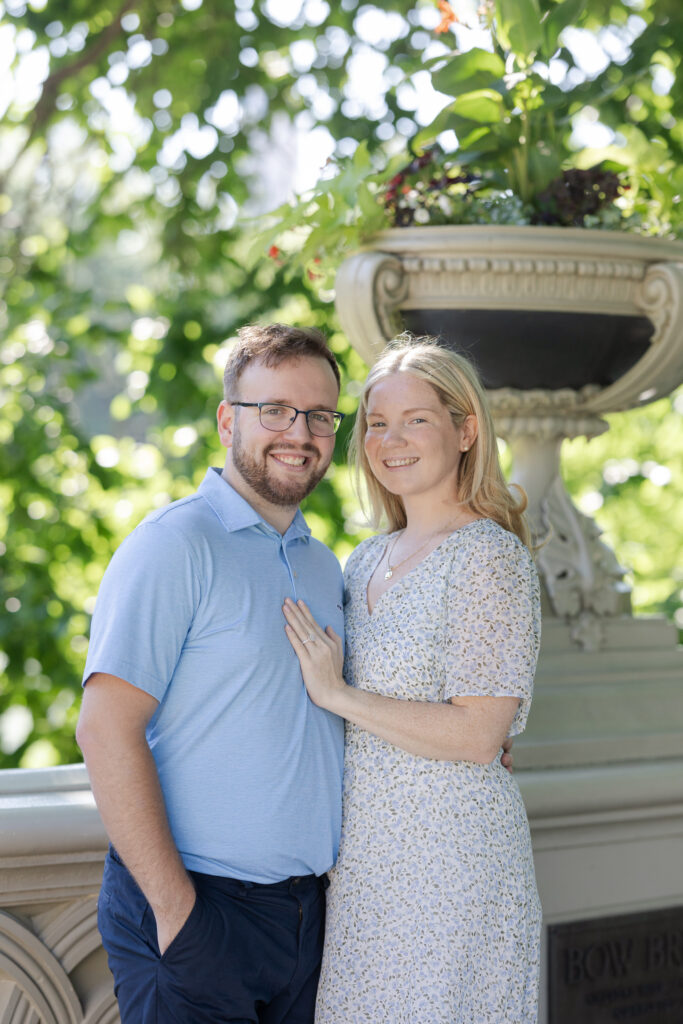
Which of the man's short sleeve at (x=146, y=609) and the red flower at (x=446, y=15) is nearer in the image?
the man's short sleeve at (x=146, y=609)

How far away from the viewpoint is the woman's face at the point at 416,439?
200 cm

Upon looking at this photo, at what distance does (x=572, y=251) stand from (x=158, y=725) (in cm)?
151

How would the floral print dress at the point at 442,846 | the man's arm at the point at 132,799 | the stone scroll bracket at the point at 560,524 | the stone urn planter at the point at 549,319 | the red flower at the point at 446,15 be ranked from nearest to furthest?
the man's arm at the point at 132,799
the floral print dress at the point at 442,846
the red flower at the point at 446,15
the stone urn planter at the point at 549,319
the stone scroll bracket at the point at 560,524

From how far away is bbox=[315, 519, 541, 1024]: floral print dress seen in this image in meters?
1.82

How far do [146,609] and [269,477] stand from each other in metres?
0.37

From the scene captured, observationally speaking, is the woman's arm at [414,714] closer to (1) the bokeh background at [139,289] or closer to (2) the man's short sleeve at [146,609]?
(2) the man's short sleeve at [146,609]

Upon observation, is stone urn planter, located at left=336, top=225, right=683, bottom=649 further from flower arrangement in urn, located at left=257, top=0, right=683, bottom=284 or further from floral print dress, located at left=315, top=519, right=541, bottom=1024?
floral print dress, located at left=315, top=519, right=541, bottom=1024

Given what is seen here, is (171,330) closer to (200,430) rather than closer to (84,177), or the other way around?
(200,430)

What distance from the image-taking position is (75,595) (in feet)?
16.6

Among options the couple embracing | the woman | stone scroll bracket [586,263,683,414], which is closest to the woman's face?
the couple embracing

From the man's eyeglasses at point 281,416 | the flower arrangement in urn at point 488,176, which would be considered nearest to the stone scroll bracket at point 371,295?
the flower arrangement in urn at point 488,176

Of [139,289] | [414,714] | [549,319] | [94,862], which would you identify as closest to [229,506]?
[414,714]

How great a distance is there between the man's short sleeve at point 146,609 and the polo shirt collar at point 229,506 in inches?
5.2

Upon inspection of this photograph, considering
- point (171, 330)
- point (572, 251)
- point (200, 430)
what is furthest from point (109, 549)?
point (572, 251)
